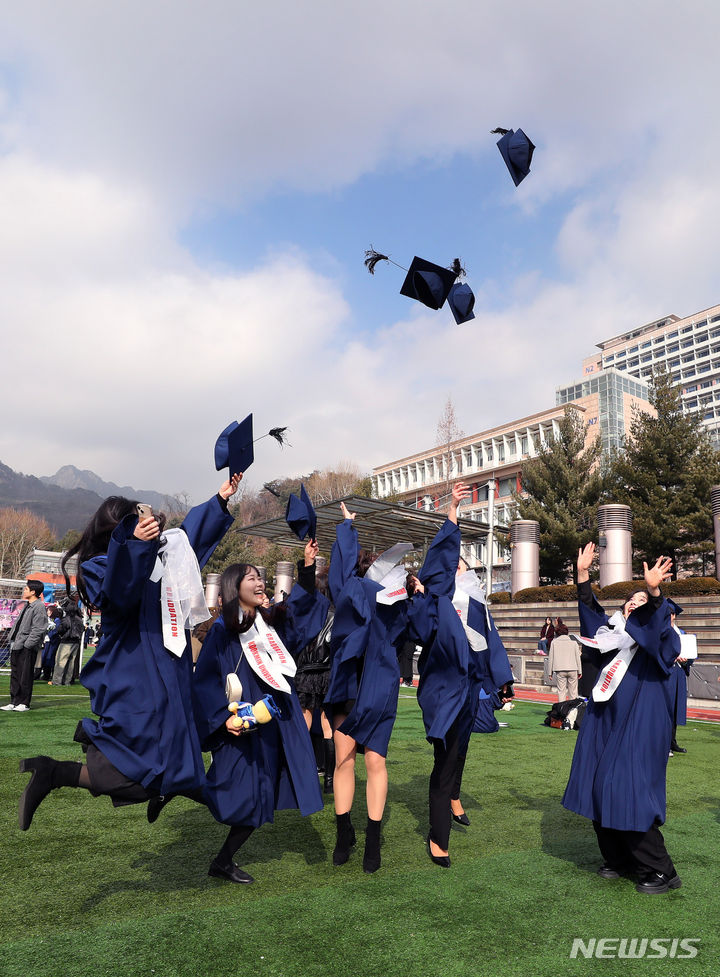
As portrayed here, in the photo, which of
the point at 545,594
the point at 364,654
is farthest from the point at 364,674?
the point at 545,594

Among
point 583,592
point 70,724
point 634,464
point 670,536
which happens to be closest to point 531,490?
point 634,464

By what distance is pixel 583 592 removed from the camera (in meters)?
4.41

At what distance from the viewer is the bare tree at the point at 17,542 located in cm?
6575

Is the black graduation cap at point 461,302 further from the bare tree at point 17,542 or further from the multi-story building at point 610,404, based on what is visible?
the bare tree at point 17,542

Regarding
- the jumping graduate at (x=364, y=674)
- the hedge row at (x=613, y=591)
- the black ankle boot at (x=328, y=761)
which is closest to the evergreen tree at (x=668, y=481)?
the hedge row at (x=613, y=591)

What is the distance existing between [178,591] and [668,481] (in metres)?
30.7

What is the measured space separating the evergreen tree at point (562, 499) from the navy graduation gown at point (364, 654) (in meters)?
29.0

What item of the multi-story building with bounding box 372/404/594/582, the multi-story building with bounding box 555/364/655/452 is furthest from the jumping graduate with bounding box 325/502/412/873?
the multi-story building with bounding box 555/364/655/452

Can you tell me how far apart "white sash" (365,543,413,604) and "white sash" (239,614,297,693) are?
2.45ft

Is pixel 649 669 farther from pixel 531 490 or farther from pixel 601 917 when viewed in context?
pixel 531 490

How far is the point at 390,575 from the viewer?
447 centimetres

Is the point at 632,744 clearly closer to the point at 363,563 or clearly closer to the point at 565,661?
the point at 363,563

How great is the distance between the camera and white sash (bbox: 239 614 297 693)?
12.3 ft

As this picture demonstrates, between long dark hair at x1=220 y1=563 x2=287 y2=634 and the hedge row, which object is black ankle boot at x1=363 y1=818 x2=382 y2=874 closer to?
long dark hair at x1=220 y1=563 x2=287 y2=634
